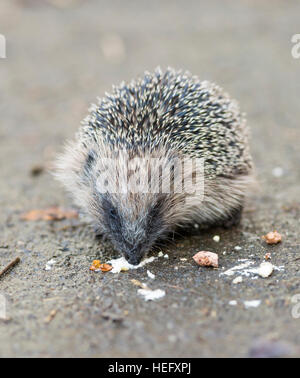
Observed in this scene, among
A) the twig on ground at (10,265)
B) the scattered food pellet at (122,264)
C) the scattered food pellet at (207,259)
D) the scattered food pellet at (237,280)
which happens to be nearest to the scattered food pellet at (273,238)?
the scattered food pellet at (207,259)

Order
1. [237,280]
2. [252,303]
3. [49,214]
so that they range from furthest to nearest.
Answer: [49,214], [237,280], [252,303]

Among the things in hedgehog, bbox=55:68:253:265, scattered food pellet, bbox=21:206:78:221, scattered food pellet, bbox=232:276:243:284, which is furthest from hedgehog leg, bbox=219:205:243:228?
scattered food pellet, bbox=21:206:78:221

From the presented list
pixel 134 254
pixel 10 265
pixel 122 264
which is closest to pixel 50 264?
pixel 10 265

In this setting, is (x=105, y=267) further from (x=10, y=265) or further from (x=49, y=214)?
(x=49, y=214)

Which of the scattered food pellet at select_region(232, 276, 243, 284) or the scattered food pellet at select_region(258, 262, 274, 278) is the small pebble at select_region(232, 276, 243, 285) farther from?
the scattered food pellet at select_region(258, 262, 274, 278)

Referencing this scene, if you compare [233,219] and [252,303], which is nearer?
[252,303]

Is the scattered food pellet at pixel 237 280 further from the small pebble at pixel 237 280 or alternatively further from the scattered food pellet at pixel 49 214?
the scattered food pellet at pixel 49 214
